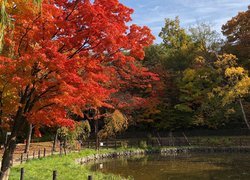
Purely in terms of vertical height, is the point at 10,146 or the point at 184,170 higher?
the point at 10,146

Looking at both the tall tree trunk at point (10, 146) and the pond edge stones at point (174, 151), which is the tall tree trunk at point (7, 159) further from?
the pond edge stones at point (174, 151)

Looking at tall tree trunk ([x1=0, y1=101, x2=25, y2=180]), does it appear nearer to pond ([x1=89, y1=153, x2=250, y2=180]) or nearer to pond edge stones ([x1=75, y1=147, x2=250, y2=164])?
pond ([x1=89, y1=153, x2=250, y2=180])

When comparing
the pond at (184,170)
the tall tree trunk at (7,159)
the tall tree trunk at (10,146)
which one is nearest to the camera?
the tall tree trunk at (7,159)

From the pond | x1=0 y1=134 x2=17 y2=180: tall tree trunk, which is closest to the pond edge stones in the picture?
the pond

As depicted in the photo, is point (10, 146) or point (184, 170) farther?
point (184, 170)

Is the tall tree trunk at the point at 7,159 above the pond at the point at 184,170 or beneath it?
above

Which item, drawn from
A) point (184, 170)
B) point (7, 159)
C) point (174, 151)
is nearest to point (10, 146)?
point (7, 159)

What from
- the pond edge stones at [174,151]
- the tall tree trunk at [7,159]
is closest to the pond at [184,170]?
the pond edge stones at [174,151]

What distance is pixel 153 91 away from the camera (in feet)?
120

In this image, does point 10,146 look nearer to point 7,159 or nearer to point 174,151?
point 7,159

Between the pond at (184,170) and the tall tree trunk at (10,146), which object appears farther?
the pond at (184,170)

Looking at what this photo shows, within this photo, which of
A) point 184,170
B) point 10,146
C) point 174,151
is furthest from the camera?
point 174,151

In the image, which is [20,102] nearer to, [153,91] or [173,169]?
[173,169]

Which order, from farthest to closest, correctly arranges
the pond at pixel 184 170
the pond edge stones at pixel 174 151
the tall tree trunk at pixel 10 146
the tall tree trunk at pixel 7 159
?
the pond edge stones at pixel 174 151 < the pond at pixel 184 170 < the tall tree trunk at pixel 10 146 < the tall tree trunk at pixel 7 159
